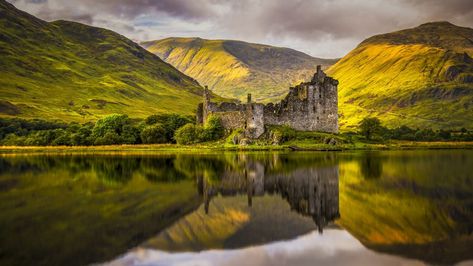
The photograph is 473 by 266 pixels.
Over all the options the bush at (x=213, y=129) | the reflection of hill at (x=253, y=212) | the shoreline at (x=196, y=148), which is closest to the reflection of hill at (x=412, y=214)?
the reflection of hill at (x=253, y=212)

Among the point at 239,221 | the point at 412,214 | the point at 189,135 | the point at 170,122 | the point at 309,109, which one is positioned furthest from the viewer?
the point at 170,122

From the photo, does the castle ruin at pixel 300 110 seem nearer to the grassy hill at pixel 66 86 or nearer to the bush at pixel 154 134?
the bush at pixel 154 134

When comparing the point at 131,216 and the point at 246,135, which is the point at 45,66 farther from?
the point at 131,216

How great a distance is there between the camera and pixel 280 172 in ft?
91.2

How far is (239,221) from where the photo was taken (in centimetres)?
1398

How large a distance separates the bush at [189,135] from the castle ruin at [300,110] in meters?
3.78

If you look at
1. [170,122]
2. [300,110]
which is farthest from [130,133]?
[300,110]

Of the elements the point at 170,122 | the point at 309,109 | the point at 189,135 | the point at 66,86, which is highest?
the point at 66,86

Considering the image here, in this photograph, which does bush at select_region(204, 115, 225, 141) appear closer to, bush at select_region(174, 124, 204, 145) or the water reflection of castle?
bush at select_region(174, 124, 204, 145)

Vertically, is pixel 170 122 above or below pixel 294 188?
above

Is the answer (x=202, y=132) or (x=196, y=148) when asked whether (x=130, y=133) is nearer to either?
(x=202, y=132)

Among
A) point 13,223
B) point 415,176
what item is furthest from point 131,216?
point 415,176

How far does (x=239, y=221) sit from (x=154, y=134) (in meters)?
52.8

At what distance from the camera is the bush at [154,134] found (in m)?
65.1
